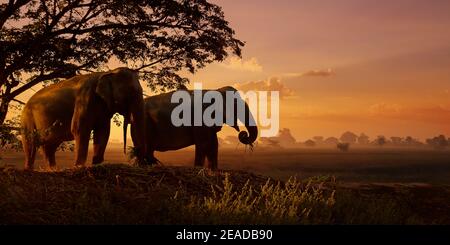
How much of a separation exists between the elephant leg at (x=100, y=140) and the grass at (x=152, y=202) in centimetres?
Result: 259

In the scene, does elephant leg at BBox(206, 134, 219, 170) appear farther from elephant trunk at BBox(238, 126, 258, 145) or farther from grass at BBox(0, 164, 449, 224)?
grass at BBox(0, 164, 449, 224)

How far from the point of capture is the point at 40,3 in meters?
18.0

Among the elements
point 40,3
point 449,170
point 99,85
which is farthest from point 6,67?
point 449,170

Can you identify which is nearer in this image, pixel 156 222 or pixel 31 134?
Result: pixel 156 222

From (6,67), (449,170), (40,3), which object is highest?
(40,3)

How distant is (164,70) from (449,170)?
419 feet

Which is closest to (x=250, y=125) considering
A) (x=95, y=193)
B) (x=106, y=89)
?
(x=106, y=89)

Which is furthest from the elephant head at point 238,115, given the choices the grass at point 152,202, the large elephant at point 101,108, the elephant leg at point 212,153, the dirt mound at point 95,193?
the dirt mound at point 95,193

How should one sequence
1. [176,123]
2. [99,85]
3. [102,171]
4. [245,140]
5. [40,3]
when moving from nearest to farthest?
[102,171], [99,85], [245,140], [176,123], [40,3]

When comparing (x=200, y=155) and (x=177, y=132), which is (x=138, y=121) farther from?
(x=177, y=132)

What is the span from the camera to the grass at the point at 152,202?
6.47m

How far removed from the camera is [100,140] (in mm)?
11156

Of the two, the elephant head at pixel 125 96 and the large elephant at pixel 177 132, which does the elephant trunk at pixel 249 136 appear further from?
the elephant head at pixel 125 96
